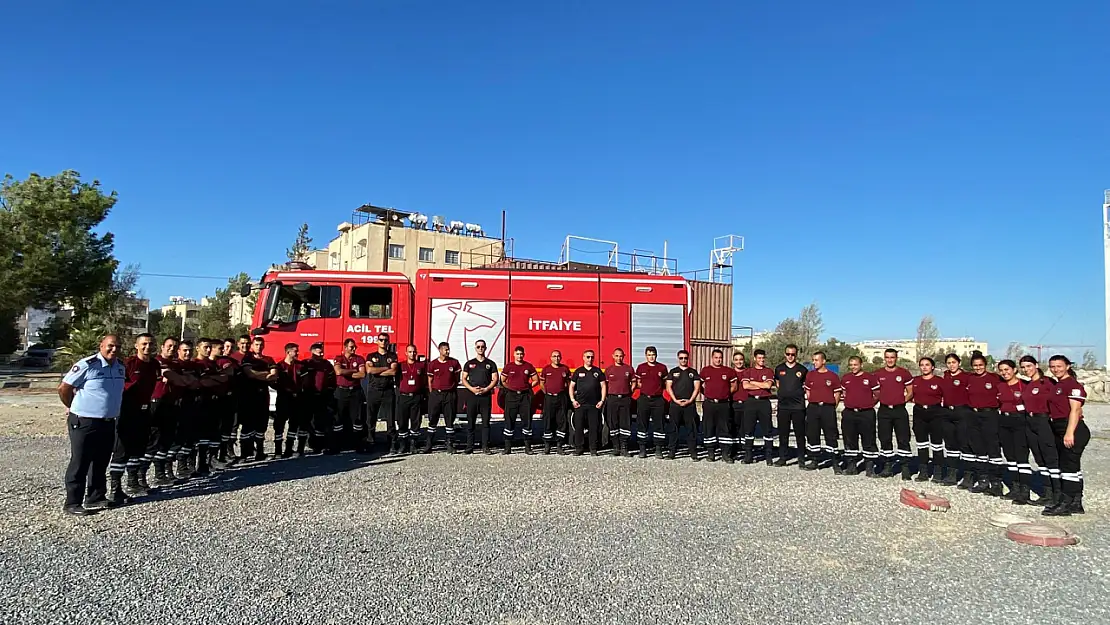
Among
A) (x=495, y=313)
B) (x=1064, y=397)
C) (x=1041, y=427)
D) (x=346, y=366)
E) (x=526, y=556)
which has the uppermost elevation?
(x=495, y=313)

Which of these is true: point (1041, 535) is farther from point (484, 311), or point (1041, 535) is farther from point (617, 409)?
point (484, 311)

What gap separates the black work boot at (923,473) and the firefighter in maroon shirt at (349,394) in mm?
7094

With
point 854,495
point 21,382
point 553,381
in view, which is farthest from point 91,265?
point 854,495

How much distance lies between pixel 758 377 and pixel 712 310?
40.3 ft

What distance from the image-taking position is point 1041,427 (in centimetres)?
701

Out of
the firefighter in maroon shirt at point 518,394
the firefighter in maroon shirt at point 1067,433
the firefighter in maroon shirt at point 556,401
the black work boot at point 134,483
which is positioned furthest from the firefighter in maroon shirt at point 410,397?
the firefighter in maroon shirt at point 1067,433

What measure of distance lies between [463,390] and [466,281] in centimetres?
215

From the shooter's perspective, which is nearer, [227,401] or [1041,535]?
[1041,535]

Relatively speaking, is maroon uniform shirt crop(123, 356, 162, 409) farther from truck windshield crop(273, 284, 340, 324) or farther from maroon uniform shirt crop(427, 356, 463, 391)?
truck windshield crop(273, 284, 340, 324)

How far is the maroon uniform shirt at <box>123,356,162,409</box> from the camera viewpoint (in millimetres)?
6531

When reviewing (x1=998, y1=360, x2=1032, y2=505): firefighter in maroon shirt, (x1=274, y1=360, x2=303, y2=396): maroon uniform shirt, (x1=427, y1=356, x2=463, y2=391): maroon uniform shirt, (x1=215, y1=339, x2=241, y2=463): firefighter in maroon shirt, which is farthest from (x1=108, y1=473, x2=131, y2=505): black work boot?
(x1=998, y1=360, x2=1032, y2=505): firefighter in maroon shirt

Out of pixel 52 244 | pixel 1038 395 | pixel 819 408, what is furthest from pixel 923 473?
pixel 52 244

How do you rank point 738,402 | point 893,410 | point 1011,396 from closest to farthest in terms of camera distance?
point 1011,396 < point 893,410 < point 738,402

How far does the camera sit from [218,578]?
431 cm
